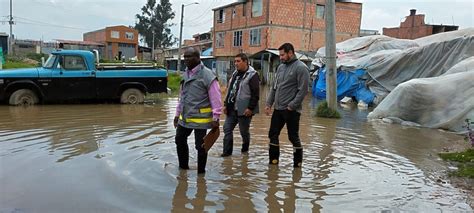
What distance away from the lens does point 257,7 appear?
3669 cm

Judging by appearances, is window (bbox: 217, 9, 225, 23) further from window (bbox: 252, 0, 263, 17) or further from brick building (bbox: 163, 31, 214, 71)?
window (bbox: 252, 0, 263, 17)

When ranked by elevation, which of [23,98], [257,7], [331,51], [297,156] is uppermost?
[257,7]

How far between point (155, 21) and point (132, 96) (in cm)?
6451

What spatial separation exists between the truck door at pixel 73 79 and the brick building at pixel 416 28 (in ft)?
113

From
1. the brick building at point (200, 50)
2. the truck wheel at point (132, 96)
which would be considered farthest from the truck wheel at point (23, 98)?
the brick building at point (200, 50)

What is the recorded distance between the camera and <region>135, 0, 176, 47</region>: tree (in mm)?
75750

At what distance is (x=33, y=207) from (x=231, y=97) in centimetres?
321

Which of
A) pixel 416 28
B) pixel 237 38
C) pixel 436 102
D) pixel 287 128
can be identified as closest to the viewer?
pixel 287 128

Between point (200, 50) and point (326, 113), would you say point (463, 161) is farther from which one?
point (200, 50)

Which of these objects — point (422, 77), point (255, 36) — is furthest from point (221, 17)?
point (422, 77)

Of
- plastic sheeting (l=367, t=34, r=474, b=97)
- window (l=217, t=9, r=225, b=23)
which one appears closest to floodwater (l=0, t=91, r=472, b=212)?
plastic sheeting (l=367, t=34, r=474, b=97)

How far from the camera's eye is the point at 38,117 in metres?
10.2

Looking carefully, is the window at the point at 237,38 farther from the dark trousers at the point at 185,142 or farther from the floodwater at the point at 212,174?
the dark trousers at the point at 185,142

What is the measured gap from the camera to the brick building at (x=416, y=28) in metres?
39.6
